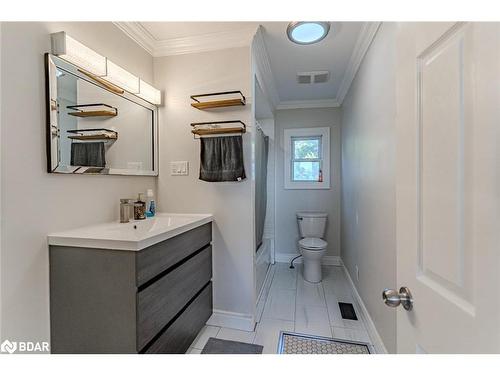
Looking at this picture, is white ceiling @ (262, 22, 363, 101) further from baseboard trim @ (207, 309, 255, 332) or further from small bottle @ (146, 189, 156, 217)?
baseboard trim @ (207, 309, 255, 332)

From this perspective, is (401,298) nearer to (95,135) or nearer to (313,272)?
(95,135)

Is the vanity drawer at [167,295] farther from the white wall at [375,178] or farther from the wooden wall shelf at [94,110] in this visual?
the white wall at [375,178]

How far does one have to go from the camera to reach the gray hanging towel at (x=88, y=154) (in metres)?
1.32

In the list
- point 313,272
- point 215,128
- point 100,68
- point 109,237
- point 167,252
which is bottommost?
point 313,272

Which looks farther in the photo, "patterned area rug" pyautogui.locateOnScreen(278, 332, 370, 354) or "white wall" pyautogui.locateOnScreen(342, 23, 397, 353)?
"patterned area rug" pyautogui.locateOnScreen(278, 332, 370, 354)

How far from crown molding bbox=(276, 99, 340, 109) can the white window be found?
337 millimetres

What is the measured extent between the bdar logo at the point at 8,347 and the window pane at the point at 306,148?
3207 mm

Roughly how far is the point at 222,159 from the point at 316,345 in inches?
60.5

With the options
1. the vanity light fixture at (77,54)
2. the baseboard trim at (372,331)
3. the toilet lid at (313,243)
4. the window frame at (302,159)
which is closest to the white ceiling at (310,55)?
the window frame at (302,159)

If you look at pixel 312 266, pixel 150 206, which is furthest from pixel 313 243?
pixel 150 206

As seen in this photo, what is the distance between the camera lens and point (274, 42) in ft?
6.56

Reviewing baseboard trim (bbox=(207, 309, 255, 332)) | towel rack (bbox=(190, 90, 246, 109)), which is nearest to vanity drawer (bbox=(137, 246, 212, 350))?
baseboard trim (bbox=(207, 309, 255, 332))

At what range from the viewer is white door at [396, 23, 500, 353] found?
17.1 inches
